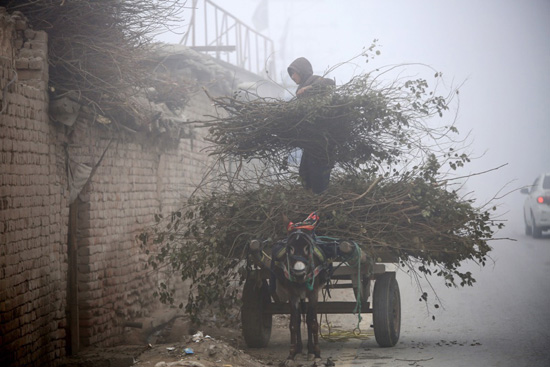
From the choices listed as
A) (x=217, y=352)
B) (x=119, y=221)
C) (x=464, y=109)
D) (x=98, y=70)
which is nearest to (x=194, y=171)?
(x=119, y=221)

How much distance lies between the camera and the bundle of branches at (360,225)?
7934 millimetres

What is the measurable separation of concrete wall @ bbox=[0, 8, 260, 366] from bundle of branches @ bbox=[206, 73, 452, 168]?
105 centimetres

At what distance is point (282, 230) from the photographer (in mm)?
7934

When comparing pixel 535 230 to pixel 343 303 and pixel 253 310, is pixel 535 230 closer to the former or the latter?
pixel 343 303

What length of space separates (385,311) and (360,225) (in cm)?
104

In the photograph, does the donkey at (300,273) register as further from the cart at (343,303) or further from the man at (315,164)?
the man at (315,164)

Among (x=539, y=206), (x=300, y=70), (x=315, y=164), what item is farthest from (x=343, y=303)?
(x=539, y=206)

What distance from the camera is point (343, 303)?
8.22 m

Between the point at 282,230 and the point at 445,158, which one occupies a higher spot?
the point at 445,158

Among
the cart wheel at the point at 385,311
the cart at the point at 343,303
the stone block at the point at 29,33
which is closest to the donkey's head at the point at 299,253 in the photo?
the cart at the point at 343,303

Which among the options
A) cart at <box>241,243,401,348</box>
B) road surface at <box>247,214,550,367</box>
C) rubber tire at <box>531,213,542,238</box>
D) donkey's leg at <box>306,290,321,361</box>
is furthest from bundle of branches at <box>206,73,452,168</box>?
rubber tire at <box>531,213,542,238</box>

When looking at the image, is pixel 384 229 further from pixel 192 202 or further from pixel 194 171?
pixel 194 171

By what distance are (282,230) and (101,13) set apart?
340 centimetres

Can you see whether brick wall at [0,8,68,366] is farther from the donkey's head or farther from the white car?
the white car
